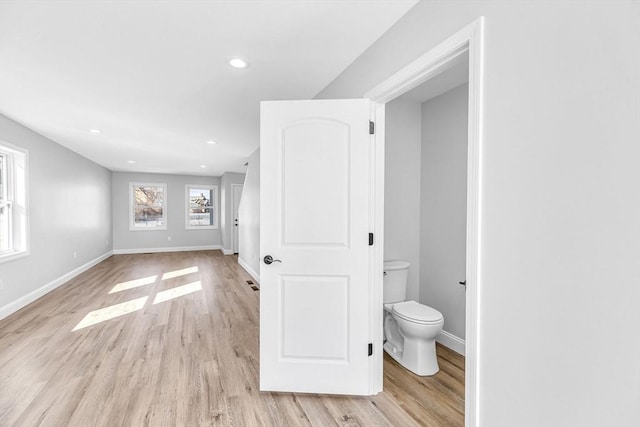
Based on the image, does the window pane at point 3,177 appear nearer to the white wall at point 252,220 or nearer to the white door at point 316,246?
the white wall at point 252,220

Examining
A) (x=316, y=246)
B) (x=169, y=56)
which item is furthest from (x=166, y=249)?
(x=316, y=246)

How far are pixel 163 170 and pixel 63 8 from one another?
279 inches

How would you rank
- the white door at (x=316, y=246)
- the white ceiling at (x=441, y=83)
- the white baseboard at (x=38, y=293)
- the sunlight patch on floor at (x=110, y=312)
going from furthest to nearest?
the white baseboard at (x=38, y=293) → the sunlight patch on floor at (x=110, y=312) → the white ceiling at (x=441, y=83) → the white door at (x=316, y=246)

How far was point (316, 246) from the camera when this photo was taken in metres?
2.04

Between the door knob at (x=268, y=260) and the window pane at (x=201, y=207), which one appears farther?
the window pane at (x=201, y=207)

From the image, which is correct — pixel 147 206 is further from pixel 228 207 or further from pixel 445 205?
pixel 445 205

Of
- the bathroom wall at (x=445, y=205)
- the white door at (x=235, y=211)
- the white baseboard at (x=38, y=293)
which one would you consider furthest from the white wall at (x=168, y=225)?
the bathroom wall at (x=445, y=205)

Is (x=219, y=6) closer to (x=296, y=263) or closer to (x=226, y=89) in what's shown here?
(x=226, y=89)

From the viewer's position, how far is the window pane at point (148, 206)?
28.3 feet

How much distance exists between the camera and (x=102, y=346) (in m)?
2.79

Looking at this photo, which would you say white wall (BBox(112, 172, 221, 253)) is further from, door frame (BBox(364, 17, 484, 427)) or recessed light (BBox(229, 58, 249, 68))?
door frame (BBox(364, 17, 484, 427))

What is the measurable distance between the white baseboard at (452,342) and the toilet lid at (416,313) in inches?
20.1

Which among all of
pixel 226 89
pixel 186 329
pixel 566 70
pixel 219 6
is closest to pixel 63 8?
pixel 219 6

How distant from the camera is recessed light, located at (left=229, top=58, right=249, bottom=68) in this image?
2256mm
